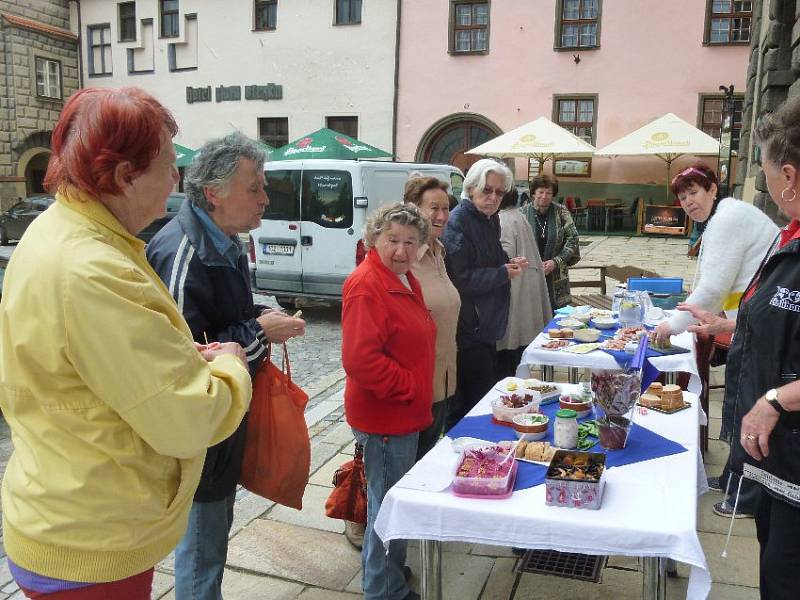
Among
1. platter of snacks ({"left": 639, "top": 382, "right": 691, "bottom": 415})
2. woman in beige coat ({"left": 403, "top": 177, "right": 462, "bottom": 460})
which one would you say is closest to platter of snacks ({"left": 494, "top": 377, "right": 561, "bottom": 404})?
woman in beige coat ({"left": 403, "top": 177, "right": 462, "bottom": 460})

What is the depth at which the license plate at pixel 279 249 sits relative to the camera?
30.1 ft

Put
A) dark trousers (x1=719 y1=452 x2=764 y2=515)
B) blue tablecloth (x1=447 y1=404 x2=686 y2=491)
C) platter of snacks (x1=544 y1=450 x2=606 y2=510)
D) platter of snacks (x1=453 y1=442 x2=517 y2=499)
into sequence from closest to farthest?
platter of snacks (x1=544 y1=450 x2=606 y2=510) < platter of snacks (x1=453 y1=442 x2=517 y2=499) < blue tablecloth (x1=447 y1=404 x2=686 y2=491) < dark trousers (x1=719 y1=452 x2=764 y2=515)

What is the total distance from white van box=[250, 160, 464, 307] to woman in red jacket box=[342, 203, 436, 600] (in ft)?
18.4

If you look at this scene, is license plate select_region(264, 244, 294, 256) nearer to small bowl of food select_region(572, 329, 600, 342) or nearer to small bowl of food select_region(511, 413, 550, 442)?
small bowl of food select_region(572, 329, 600, 342)

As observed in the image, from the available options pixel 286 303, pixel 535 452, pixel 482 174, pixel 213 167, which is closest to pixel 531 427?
pixel 535 452

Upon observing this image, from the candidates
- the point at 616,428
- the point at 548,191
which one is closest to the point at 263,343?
the point at 616,428

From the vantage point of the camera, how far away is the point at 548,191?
6.12 m

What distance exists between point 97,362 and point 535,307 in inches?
154

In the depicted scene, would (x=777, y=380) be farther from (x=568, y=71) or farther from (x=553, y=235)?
(x=568, y=71)

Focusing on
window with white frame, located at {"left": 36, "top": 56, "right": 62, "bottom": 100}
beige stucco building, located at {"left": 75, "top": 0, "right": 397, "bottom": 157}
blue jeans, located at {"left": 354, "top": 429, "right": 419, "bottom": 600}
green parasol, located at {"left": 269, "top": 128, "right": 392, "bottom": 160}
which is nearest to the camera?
blue jeans, located at {"left": 354, "top": 429, "right": 419, "bottom": 600}

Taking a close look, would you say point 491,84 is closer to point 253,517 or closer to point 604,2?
point 604,2

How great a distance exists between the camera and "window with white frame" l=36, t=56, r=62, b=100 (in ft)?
82.7

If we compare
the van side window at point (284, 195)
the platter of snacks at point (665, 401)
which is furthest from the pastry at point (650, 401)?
the van side window at point (284, 195)

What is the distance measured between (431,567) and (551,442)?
0.65m
